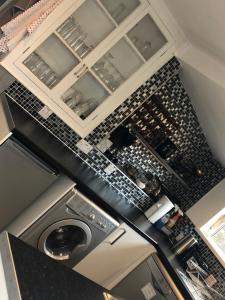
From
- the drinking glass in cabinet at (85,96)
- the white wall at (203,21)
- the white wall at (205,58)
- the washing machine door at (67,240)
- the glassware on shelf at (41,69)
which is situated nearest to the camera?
the white wall at (203,21)

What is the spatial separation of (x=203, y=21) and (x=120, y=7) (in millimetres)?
663

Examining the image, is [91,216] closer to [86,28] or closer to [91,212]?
[91,212]

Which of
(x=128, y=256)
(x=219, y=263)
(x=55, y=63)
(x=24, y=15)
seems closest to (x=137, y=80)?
(x=55, y=63)

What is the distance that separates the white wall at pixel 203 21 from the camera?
6.58 ft

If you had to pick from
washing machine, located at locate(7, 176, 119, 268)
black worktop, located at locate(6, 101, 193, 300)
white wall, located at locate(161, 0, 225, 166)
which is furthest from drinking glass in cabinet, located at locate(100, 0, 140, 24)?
washing machine, located at locate(7, 176, 119, 268)

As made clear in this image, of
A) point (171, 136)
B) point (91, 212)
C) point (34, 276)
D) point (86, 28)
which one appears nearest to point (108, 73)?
point (86, 28)

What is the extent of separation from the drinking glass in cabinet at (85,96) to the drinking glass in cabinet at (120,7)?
1.36 feet

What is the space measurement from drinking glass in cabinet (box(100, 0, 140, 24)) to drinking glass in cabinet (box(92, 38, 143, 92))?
0.55ft

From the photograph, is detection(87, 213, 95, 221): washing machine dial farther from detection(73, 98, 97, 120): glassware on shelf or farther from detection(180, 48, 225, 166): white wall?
detection(180, 48, 225, 166): white wall

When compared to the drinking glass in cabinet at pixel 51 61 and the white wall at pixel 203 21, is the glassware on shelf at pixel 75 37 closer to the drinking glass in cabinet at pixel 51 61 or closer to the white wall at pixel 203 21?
the drinking glass in cabinet at pixel 51 61

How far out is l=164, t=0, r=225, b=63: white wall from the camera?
201 cm

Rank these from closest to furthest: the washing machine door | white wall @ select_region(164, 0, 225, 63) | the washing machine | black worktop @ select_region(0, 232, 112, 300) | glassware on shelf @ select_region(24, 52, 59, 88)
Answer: black worktop @ select_region(0, 232, 112, 300) → white wall @ select_region(164, 0, 225, 63) → the washing machine → the washing machine door → glassware on shelf @ select_region(24, 52, 59, 88)

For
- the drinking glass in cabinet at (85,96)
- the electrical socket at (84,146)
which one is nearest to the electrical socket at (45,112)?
the drinking glass in cabinet at (85,96)

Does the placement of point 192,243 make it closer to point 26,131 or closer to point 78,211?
point 78,211
